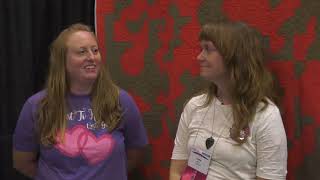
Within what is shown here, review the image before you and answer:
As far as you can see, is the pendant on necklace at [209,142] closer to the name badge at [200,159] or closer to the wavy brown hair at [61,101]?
the name badge at [200,159]

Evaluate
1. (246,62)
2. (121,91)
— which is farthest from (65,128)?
(246,62)

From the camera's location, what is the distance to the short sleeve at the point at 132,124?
1975mm

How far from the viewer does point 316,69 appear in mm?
1719

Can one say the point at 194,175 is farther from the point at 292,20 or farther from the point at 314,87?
the point at 292,20

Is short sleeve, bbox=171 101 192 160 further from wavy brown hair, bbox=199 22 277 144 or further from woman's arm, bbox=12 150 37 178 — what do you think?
woman's arm, bbox=12 150 37 178

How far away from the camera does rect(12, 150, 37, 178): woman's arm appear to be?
1977mm

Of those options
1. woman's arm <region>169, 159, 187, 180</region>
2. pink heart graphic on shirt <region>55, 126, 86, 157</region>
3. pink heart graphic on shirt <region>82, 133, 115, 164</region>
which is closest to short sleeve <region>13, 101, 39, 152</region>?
pink heart graphic on shirt <region>55, 126, 86, 157</region>

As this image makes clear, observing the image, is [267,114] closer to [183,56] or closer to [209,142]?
[209,142]

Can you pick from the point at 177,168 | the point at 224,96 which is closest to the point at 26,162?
the point at 177,168

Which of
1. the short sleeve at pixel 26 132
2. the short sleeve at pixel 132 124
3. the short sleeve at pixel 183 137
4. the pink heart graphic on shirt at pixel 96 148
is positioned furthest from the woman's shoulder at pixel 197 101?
the short sleeve at pixel 26 132

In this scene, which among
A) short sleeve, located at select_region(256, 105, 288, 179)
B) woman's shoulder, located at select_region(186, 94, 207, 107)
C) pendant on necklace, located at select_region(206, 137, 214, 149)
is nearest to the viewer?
short sleeve, located at select_region(256, 105, 288, 179)

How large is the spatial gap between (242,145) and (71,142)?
67 centimetres

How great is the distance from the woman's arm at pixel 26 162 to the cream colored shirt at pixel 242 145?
68cm

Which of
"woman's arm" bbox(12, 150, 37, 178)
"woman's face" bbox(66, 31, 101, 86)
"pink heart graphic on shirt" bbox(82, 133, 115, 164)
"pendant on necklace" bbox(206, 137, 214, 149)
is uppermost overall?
"woman's face" bbox(66, 31, 101, 86)
